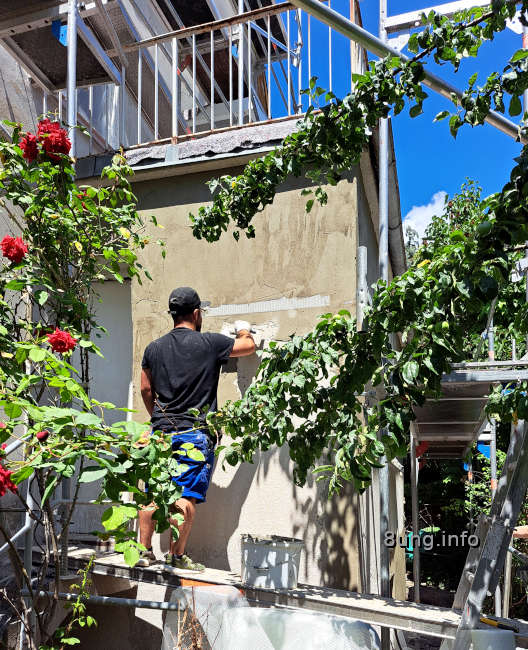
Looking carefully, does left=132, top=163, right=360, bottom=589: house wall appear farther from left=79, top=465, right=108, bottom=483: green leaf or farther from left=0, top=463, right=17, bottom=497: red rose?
left=0, top=463, right=17, bottom=497: red rose

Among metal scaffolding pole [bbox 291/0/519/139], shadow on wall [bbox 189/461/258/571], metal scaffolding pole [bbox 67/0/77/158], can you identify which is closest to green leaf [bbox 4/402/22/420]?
metal scaffolding pole [bbox 291/0/519/139]

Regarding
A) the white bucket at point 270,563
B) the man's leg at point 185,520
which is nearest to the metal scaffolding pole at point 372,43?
the white bucket at point 270,563

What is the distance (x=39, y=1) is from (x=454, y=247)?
168 inches

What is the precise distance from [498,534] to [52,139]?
2781mm

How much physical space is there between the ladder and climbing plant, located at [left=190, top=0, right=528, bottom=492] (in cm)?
22

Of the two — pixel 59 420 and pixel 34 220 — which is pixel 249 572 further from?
pixel 34 220

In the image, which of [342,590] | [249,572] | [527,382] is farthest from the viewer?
[342,590]

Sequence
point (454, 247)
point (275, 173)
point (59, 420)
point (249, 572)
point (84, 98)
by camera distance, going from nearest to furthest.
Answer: point (59, 420), point (454, 247), point (275, 173), point (249, 572), point (84, 98)

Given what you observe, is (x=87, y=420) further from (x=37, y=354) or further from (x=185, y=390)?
(x=185, y=390)

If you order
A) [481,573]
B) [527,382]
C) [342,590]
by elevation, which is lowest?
[342,590]

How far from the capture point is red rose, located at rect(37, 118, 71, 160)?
3.15 m

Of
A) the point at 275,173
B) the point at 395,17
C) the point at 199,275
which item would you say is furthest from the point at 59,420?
the point at 395,17

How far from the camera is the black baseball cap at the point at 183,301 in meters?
3.82

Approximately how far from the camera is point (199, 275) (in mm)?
4301
